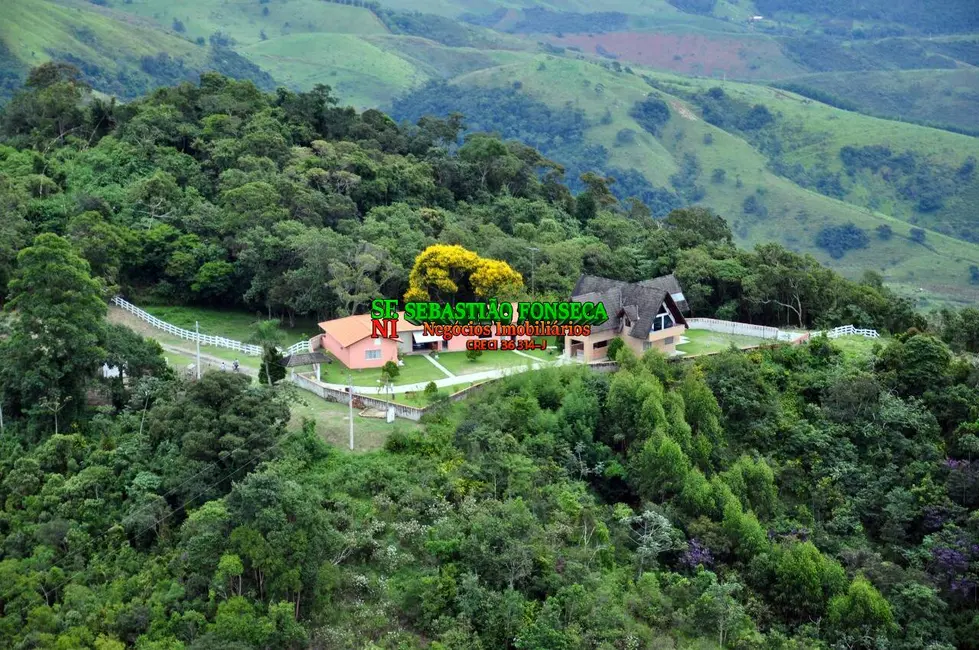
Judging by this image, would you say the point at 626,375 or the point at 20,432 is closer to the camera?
the point at 20,432

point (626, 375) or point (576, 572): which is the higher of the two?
point (626, 375)

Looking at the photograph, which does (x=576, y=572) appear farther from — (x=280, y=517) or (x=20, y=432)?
(x=20, y=432)

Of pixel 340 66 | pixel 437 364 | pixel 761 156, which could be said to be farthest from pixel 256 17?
pixel 437 364

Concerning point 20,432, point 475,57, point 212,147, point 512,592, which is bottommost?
point 512,592

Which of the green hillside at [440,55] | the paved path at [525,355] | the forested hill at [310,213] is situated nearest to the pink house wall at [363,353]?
the forested hill at [310,213]

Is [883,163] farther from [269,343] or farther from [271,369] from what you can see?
[271,369]

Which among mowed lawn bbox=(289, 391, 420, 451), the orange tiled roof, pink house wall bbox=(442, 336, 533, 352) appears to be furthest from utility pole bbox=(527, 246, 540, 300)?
mowed lawn bbox=(289, 391, 420, 451)

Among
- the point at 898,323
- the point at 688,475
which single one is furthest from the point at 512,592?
the point at 898,323
